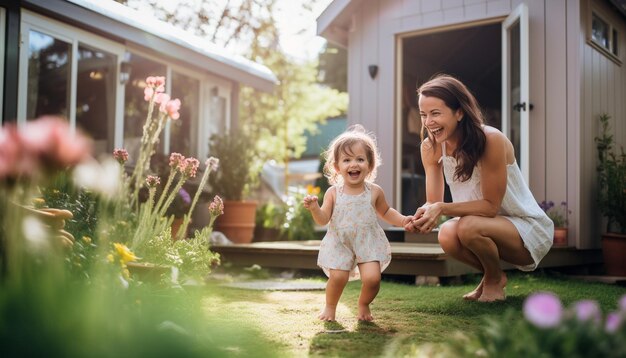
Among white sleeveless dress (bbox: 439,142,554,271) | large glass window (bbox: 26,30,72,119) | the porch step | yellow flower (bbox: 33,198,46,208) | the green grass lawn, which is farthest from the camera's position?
large glass window (bbox: 26,30,72,119)

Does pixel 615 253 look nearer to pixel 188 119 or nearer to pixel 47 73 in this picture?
pixel 188 119

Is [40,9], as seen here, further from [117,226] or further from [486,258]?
[486,258]

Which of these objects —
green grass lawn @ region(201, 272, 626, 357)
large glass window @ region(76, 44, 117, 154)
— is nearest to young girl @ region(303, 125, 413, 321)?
green grass lawn @ region(201, 272, 626, 357)

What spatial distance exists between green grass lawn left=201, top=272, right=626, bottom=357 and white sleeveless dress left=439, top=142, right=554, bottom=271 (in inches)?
13.1

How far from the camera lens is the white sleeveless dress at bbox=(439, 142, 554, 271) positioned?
11.5 ft

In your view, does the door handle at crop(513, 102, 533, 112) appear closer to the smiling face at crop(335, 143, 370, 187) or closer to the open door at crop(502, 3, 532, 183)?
the open door at crop(502, 3, 532, 183)

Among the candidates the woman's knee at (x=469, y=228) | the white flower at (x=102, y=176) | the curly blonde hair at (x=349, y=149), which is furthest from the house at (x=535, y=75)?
the white flower at (x=102, y=176)

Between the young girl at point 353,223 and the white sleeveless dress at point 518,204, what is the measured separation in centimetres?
55

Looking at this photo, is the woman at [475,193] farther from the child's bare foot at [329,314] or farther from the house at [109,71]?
the house at [109,71]

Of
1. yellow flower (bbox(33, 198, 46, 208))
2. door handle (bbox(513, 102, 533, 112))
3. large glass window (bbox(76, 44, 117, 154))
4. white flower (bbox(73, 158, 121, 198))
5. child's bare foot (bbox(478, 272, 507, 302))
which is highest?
large glass window (bbox(76, 44, 117, 154))

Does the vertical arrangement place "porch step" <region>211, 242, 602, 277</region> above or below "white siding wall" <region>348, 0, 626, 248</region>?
below

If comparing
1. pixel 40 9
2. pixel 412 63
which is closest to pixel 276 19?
pixel 412 63

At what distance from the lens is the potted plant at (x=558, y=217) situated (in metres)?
5.71

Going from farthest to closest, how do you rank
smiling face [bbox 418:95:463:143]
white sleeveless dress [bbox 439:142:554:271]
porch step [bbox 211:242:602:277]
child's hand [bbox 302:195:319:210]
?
porch step [bbox 211:242:602:277] < white sleeveless dress [bbox 439:142:554:271] < smiling face [bbox 418:95:463:143] < child's hand [bbox 302:195:319:210]
